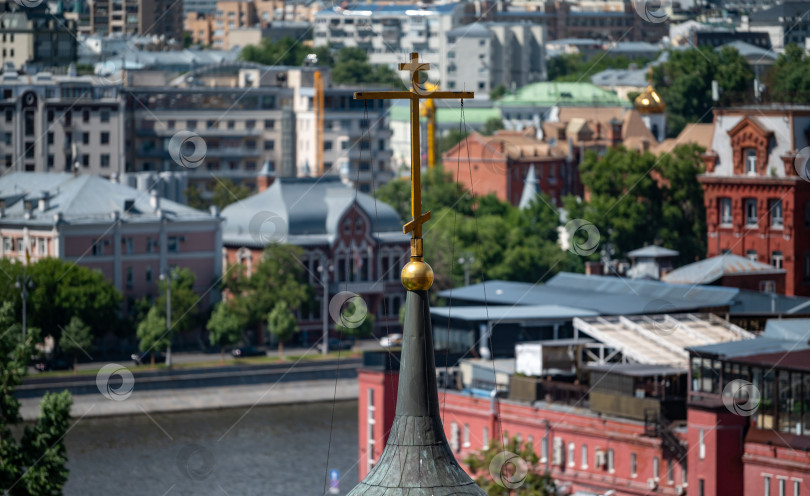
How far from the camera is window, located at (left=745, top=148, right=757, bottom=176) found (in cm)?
4838

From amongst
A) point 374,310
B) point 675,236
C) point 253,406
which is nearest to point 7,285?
point 253,406

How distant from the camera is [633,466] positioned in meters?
32.2

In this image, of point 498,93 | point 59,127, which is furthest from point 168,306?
point 498,93

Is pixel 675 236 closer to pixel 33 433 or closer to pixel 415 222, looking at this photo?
pixel 33 433

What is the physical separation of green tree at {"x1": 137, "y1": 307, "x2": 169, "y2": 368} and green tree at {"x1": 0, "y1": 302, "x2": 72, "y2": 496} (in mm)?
28837

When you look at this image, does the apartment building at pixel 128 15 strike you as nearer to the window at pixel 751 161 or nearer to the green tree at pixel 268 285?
→ the green tree at pixel 268 285

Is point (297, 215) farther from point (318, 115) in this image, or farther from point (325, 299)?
point (318, 115)

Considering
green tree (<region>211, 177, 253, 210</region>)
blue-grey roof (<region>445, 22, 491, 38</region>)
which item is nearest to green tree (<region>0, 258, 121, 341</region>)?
green tree (<region>211, 177, 253, 210</region>)

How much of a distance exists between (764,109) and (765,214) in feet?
7.42

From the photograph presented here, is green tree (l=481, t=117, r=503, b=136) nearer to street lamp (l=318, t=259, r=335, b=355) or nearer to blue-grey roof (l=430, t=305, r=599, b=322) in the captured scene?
street lamp (l=318, t=259, r=335, b=355)

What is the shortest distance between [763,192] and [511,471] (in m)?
18.4

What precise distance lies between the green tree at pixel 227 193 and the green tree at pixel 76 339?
67.7ft

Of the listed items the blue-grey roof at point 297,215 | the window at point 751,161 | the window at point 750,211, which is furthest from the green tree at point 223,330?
the window at point 751,161

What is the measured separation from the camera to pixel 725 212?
166 feet
